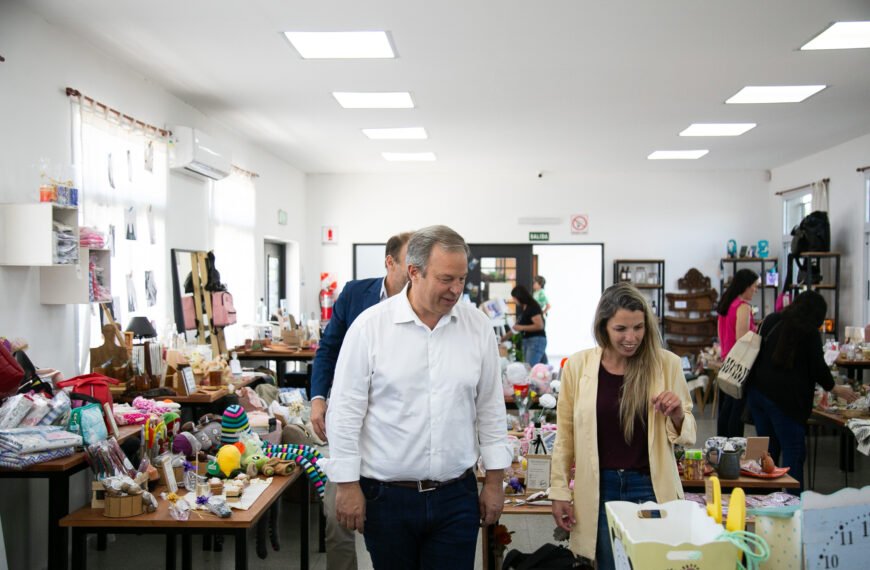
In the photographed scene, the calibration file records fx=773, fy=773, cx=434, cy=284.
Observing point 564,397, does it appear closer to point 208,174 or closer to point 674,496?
point 674,496

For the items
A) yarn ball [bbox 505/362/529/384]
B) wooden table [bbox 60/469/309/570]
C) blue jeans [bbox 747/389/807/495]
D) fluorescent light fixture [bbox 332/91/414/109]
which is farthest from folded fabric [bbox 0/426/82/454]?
fluorescent light fixture [bbox 332/91/414/109]

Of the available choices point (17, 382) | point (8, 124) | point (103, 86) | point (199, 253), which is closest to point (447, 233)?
point (17, 382)

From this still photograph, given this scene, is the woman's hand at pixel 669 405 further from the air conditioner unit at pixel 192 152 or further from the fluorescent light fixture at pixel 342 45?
the air conditioner unit at pixel 192 152

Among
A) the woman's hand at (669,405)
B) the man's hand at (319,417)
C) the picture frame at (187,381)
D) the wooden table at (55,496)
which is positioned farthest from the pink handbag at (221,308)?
the woman's hand at (669,405)

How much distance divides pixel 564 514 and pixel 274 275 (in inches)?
351

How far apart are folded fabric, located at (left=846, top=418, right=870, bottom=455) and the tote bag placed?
70 cm

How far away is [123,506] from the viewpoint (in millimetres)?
3104

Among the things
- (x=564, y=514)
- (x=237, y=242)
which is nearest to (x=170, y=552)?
(x=564, y=514)

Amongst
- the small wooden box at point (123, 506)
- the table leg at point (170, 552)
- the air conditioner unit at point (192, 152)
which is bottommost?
the table leg at point (170, 552)

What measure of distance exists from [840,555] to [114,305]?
5.20 metres

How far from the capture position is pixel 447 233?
226 centimetres

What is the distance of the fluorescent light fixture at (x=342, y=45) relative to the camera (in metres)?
5.42

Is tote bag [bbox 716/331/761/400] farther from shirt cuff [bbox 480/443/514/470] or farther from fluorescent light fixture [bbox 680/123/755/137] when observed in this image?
fluorescent light fixture [bbox 680/123/755/137]

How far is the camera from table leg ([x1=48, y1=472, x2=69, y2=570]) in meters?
3.30
